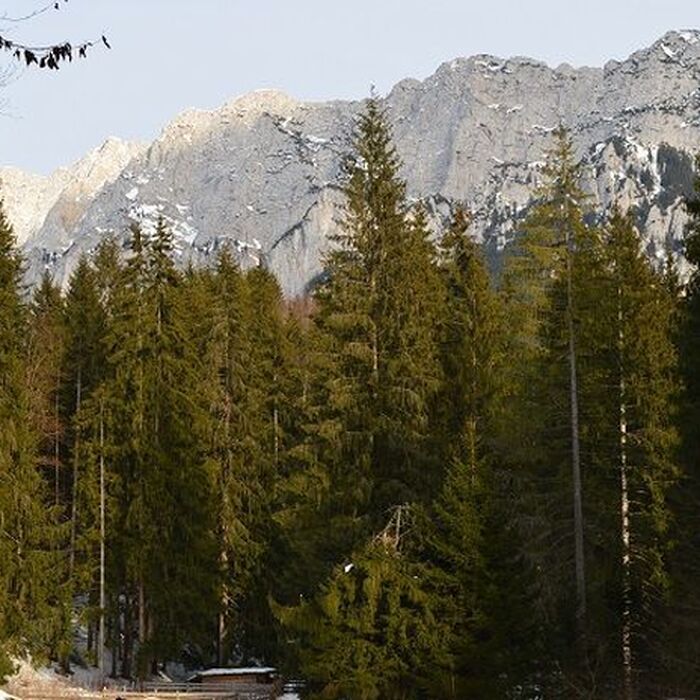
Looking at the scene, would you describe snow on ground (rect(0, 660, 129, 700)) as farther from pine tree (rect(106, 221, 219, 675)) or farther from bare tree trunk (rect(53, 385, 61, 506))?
bare tree trunk (rect(53, 385, 61, 506))

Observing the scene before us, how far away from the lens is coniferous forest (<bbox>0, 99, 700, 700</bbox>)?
2147 cm

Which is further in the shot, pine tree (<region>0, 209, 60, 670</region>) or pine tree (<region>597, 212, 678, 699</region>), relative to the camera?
pine tree (<region>0, 209, 60, 670</region>)

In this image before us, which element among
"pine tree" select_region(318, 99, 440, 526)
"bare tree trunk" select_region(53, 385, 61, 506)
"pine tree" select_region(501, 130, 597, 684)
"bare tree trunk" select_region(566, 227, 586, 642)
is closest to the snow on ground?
"bare tree trunk" select_region(53, 385, 61, 506)

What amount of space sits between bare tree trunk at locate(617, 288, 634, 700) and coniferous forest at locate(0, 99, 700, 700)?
0.29 ft

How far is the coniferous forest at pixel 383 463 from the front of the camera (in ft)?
70.4

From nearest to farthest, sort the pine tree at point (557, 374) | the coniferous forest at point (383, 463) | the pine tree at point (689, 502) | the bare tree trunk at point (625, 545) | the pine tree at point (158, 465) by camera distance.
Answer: the pine tree at point (689, 502) < the coniferous forest at point (383, 463) < the bare tree trunk at point (625, 545) < the pine tree at point (557, 374) < the pine tree at point (158, 465)

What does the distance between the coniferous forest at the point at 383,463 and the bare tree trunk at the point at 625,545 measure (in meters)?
0.09

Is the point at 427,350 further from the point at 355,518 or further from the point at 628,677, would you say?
the point at 628,677

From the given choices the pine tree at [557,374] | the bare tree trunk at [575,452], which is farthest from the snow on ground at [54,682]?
the bare tree trunk at [575,452]

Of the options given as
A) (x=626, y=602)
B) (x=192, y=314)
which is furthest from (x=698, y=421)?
(x=192, y=314)

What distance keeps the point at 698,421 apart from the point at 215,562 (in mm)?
22009

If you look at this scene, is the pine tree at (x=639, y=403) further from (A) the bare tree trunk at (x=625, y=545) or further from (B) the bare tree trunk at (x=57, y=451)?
(B) the bare tree trunk at (x=57, y=451)

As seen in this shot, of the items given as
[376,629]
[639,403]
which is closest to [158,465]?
[639,403]

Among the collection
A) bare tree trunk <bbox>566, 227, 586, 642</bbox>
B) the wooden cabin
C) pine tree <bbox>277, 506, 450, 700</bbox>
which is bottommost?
the wooden cabin
